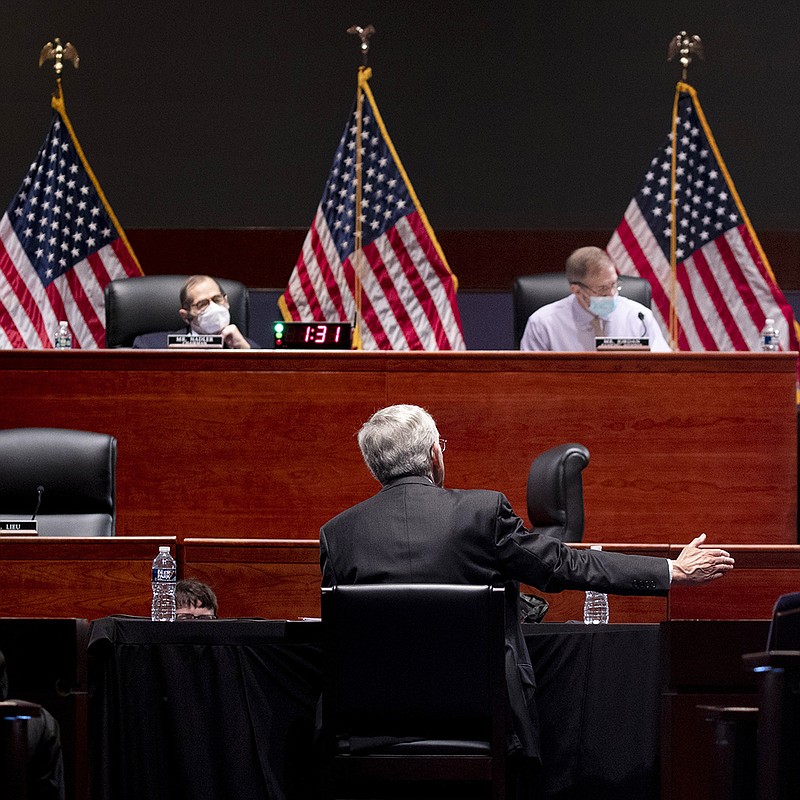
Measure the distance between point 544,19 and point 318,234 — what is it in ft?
7.55

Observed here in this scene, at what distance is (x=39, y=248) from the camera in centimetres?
742

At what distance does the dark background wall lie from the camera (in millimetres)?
8719

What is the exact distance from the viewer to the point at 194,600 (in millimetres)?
4289

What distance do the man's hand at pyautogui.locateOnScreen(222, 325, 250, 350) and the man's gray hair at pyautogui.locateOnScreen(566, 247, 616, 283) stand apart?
61.7 inches

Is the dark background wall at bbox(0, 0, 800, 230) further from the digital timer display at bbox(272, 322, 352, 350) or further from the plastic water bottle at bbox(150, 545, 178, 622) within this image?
the plastic water bottle at bbox(150, 545, 178, 622)

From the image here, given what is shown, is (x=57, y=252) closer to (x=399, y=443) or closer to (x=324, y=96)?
(x=324, y=96)

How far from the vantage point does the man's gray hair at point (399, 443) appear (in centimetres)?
337

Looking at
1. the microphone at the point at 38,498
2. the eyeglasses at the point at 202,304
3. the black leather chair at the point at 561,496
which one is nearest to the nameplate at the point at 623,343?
the black leather chair at the point at 561,496

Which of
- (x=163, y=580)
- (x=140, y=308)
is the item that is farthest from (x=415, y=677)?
(x=140, y=308)

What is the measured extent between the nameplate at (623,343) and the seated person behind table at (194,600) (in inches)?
87.6

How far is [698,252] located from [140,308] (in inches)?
113

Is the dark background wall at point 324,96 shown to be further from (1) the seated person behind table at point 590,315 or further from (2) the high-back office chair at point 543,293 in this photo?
(1) the seated person behind table at point 590,315

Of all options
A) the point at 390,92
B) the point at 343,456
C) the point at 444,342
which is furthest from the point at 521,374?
the point at 390,92

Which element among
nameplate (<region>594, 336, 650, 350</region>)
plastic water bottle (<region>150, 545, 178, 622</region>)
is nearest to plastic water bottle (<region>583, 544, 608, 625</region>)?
plastic water bottle (<region>150, 545, 178, 622</region>)
